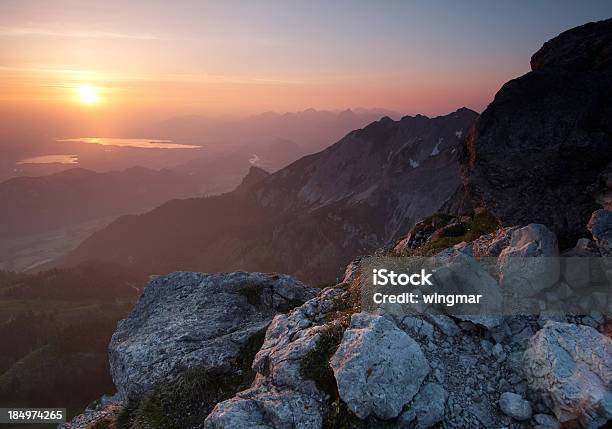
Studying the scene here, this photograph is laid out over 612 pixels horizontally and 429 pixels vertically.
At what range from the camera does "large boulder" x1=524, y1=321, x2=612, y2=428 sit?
10.2 meters

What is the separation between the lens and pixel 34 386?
93375 millimetres

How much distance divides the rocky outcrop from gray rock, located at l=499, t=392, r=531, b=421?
9.31m

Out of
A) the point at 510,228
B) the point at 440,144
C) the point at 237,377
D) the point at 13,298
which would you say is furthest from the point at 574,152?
the point at 13,298

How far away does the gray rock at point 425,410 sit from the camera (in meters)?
11.3

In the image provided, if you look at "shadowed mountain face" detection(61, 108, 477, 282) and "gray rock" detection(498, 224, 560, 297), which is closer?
"gray rock" detection(498, 224, 560, 297)

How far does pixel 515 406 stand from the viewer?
443 inches

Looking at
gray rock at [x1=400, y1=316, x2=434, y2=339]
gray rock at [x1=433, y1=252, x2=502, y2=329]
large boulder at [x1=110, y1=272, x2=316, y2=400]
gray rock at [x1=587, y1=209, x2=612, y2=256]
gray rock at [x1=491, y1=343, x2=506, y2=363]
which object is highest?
gray rock at [x1=587, y1=209, x2=612, y2=256]

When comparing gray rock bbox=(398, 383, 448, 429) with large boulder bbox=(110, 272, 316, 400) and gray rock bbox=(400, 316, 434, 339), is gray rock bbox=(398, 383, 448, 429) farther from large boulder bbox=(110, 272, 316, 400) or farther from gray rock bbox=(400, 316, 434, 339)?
large boulder bbox=(110, 272, 316, 400)

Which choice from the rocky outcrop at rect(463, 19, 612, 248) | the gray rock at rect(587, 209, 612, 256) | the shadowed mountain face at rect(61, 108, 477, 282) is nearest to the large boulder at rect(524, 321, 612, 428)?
the gray rock at rect(587, 209, 612, 256)

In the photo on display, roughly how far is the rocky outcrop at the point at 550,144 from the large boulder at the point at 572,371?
275 inches

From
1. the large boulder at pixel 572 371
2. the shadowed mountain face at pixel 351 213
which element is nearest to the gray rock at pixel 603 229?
the large boulder at pixel 572 371

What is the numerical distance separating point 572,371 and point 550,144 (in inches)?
482

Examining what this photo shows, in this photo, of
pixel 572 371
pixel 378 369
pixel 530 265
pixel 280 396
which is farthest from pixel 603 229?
pixel 280 396

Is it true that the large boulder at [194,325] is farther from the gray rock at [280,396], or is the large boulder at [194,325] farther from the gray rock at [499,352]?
the gray rock at [499,352]
